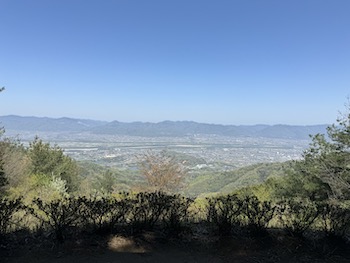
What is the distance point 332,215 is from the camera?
3.88 meters

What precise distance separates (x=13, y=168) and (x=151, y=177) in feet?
30.9

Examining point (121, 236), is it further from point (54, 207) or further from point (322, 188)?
point (322, 188)

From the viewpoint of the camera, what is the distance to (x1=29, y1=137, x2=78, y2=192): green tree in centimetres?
2499

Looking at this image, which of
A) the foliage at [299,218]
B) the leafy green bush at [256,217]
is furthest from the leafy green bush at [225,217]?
the foliage at [299,218]

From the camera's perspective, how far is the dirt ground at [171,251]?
319 cm

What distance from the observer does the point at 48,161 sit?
83.5 ft

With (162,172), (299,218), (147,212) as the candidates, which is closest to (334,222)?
(299,218)

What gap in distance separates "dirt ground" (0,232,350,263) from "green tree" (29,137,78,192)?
2275 centimetres

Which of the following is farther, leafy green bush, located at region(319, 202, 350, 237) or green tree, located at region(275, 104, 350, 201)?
green tree, located at region(275, 104, 350, 201)

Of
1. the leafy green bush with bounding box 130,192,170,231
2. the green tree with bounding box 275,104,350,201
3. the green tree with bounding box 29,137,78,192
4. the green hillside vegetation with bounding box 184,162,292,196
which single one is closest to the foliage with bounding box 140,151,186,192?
the green tree with bounding box 275,104,350,201

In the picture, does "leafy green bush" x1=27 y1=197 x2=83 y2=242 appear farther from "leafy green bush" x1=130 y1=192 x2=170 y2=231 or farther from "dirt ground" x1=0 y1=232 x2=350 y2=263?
"leafy green bush" x1=130 y1=192 x2=170 y2=231

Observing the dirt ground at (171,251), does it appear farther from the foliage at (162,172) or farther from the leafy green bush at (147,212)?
the foliage at (162,172)

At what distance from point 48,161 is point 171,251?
24.8 meters

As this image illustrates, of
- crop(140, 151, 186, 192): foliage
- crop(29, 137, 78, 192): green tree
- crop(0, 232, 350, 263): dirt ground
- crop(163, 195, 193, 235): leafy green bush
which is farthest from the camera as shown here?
crop(29, 137, 78, 192): green tree
